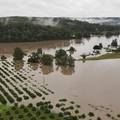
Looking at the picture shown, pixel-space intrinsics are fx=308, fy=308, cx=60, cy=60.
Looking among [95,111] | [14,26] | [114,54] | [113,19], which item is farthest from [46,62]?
[113,19]

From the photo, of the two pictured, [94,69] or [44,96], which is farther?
[94,69]

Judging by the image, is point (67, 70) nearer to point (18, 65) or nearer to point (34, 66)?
point (34, 66)

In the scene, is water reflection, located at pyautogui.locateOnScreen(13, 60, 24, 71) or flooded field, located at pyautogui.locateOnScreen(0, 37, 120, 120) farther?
water reflection, located at pyautogui.locateOnScreen(13, 60, 24, 71)

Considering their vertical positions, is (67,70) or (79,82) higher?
(67,70)

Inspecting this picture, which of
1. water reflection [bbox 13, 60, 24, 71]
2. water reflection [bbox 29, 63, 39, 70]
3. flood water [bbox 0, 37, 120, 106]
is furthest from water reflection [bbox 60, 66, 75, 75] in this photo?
water reflection [bbox 13, 60, 24, 71]

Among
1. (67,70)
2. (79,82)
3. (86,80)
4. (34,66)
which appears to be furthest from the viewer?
(34,66)

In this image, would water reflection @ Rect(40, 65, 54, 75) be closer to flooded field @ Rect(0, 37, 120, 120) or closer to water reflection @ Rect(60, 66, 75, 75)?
flooded field @ Rect(0, 37, 120, 120)

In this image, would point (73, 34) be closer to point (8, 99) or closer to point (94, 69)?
point (94, 69)

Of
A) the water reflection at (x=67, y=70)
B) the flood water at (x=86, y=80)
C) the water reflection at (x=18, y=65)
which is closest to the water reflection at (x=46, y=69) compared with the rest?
the flood water at (x=86, y=80)

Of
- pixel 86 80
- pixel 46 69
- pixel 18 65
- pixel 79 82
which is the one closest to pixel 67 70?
pixel 46 69
